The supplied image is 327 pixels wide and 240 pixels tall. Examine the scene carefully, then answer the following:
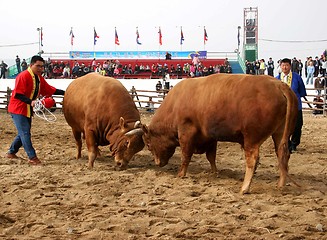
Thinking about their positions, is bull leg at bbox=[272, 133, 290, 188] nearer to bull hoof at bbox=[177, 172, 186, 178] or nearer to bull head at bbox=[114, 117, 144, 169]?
bull hoof at bbox=[177, 172, 186, 178]

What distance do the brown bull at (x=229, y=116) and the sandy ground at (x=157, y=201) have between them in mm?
462

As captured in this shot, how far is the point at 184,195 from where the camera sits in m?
6.04

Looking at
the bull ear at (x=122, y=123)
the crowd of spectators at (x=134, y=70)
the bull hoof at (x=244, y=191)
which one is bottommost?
the bull hoof at (x=244, y=191)

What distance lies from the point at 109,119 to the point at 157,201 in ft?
9.24

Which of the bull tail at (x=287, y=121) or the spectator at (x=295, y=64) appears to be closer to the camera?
the bull tail at (x=287, y=121)

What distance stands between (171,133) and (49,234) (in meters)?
3.57

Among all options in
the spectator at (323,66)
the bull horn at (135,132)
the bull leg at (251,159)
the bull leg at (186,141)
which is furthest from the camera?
the spectator at (323,66)

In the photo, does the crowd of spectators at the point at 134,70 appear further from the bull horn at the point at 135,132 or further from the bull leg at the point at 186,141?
the bull leg at the point at 186,141

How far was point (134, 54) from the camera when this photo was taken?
142 ft

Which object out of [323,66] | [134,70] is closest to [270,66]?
[323,66]

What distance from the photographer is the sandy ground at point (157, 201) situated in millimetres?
4582

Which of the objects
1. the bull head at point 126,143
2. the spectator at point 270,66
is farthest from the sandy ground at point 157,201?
the spectator at point 270,66

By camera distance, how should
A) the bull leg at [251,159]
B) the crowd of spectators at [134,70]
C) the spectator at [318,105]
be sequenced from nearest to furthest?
the bull leg at [251,159]
the spectator at [318,105]
the crowd of spectators at [134,70]

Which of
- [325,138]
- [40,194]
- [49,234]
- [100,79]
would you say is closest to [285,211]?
[49,234]
